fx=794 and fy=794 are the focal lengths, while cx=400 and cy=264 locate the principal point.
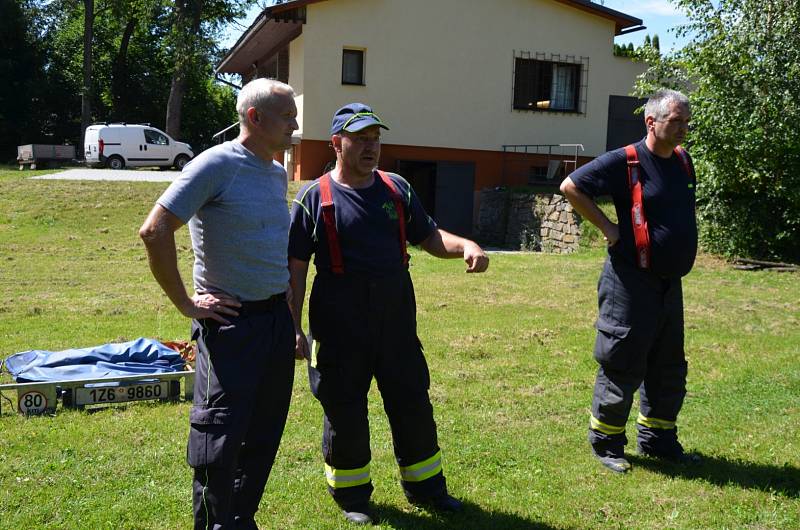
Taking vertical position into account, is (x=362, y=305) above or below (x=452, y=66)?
below

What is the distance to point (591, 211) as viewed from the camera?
4.54 m

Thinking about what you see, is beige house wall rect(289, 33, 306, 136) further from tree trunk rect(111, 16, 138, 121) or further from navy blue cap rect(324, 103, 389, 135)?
tree trunk rect(111, 16, 138, 121)

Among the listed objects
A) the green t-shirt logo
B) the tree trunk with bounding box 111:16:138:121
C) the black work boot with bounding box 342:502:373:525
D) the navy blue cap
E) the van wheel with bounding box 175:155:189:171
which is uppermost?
the tree trunk with bounding box 111:16:138:121

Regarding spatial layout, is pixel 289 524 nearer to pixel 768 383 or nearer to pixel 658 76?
pixel 768 383

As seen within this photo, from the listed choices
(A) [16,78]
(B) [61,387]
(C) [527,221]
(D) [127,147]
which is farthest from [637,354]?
(A) [16,78]

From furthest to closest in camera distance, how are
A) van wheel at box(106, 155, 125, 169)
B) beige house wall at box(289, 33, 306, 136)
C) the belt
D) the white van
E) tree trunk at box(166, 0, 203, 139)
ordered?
1. tree trunk at box(166, 0, 203, 139)
2. van wheel at box(106, 155, 125, 169)
3. the white van
4. beige house wall at box(289, 33, 306, 136)
5. the belt

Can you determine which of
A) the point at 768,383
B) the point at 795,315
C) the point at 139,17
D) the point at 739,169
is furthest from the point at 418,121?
the point at 139,17

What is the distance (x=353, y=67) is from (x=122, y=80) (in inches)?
913

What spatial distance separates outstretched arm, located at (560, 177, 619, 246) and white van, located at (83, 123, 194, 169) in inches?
1020

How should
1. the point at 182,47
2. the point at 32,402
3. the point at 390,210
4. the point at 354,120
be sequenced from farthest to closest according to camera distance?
the point at 182,47 < the point at 32,402 < the point at 390,210 < the point at 354,120

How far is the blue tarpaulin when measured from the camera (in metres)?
5.67

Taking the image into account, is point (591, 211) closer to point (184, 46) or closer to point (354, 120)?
point (354, 120)

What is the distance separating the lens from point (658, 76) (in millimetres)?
15656

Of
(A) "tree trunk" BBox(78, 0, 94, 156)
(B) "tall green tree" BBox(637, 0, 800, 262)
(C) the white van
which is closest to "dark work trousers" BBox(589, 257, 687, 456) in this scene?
(B) "tall green tree" BBox(637, 0, 800, 262)
